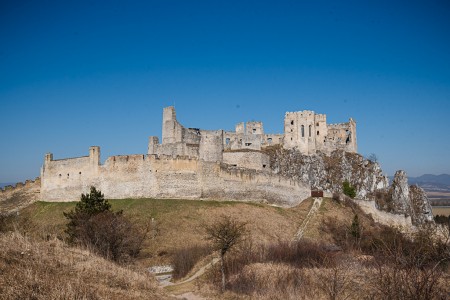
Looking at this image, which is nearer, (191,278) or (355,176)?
(191,278)

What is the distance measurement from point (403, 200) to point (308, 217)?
122ft

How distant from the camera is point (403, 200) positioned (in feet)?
260

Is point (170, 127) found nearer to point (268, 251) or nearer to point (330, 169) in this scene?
point (268, 251)

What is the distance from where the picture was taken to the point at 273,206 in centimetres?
4788

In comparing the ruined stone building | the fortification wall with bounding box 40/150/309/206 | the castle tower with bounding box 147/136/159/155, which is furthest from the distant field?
the fortification wall with bounding box 40/150/309/206

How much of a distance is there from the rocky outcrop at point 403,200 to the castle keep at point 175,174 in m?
26.1

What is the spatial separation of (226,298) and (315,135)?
64.8 m

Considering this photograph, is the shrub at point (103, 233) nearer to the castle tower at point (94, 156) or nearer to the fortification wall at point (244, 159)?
the castle tower at point (94, 156)

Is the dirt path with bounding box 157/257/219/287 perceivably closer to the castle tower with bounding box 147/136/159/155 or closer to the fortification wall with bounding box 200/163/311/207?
the fortification wall with bounding box 200/163/311/207

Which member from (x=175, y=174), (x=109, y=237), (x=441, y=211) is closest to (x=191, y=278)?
(x=109, y=237)

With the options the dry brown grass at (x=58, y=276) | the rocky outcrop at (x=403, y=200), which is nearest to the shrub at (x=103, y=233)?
the dry brown grass at (x=58, y=276)

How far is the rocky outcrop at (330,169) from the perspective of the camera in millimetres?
78000

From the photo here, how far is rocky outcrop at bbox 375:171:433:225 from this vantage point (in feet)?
254

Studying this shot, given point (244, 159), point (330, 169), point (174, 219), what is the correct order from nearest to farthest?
1. point (174, 219)
2. point (244, 159)
3. point (330, 169)
